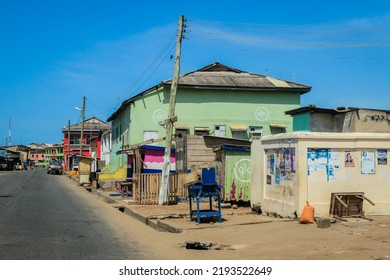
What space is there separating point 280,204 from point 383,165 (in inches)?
121

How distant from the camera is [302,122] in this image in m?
22.5

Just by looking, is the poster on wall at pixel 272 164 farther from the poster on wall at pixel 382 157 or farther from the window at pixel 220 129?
the window at pixel 220 129

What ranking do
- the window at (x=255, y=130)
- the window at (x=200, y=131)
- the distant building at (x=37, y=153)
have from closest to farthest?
the window at (x=200, y=131)
the window at (x=255, y=130)
the distant building at (x=37, y=153)

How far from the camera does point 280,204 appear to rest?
46.8ft

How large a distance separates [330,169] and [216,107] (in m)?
23.5

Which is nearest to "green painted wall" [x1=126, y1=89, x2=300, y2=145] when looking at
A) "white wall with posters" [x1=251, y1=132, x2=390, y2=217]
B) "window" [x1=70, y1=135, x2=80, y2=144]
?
"white wall with posters" [x1=251, y1=132, x2=390, y2=217]

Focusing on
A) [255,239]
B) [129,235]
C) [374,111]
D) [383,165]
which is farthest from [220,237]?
[374,111]

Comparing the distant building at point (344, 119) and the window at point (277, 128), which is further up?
the window at point (277, 128)

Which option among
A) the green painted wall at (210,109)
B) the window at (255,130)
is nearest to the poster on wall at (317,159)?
the green painted wall at (210,109)

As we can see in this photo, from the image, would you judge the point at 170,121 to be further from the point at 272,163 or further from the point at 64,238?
the point at 64,238

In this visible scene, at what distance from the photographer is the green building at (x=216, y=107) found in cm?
3550

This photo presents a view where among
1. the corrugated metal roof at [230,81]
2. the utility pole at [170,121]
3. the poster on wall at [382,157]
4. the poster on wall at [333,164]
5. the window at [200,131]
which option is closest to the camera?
the poster on wall at [333,164]

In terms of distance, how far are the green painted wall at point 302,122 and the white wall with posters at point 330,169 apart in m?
7.97
